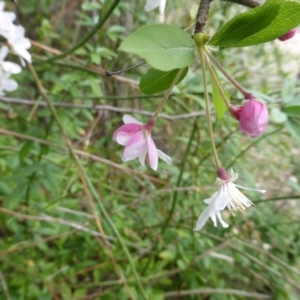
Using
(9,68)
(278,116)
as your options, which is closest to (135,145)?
(278,116)

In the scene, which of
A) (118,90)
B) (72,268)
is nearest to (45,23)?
(118,90)

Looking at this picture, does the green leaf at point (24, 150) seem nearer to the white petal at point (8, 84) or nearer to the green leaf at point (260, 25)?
the white petal at point (8, 84)

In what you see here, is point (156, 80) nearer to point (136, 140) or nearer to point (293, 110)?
point (136, 140)

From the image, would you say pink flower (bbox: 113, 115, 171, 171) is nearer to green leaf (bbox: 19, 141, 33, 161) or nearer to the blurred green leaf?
the blurred green leaf

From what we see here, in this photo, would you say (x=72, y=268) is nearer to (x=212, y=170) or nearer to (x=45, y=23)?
(x=212, y=170)

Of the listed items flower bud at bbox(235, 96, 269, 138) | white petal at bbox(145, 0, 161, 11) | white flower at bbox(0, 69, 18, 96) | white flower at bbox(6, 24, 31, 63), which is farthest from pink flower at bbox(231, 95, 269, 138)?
white flower at bbox(0, 69, 18, 96)

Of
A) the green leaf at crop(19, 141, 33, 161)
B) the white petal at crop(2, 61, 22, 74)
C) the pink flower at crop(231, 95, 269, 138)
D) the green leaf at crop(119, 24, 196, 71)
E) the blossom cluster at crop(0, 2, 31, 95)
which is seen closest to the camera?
the green leaf at crop(119, 24, 196, 71)

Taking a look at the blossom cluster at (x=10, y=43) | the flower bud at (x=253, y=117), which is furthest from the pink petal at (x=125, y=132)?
the blossom cluster at (x=10, y=43)
